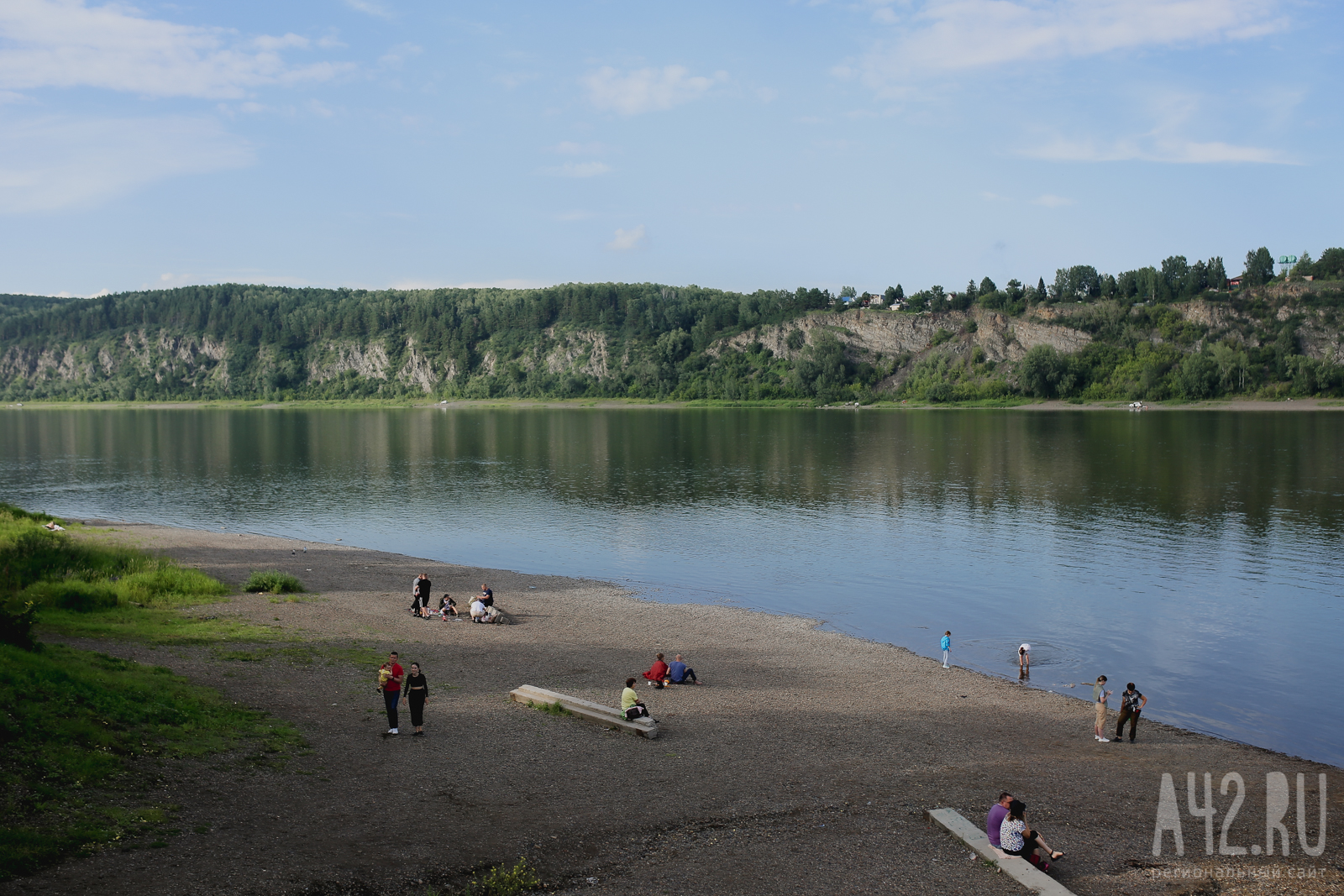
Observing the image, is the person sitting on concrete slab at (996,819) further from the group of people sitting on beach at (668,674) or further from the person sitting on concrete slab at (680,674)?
the person sitting on concrete slab at (680,674)

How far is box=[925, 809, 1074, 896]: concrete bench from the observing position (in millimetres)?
13961

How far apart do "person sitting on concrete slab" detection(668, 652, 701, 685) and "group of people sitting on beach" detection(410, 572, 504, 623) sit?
990cm

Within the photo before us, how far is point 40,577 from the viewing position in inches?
1228

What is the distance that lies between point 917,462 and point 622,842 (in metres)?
87.3

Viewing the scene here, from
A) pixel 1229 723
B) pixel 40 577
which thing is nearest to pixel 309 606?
pixel 40 577

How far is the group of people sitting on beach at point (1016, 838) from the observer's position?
1470 centimetres

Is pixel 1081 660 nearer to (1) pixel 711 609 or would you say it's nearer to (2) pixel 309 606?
(1) pixel 711 609

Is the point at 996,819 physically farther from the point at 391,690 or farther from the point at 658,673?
Answer: the point at 391,690

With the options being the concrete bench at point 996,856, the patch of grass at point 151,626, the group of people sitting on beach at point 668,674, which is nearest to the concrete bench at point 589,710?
the group of people sitting on beach at point 668,674

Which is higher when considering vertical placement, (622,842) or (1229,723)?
(622,842)

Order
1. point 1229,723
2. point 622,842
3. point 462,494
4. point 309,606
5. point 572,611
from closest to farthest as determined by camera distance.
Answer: point 622,842 → point 1229,723 → point 309,606 → point 572,611 → point 462,494

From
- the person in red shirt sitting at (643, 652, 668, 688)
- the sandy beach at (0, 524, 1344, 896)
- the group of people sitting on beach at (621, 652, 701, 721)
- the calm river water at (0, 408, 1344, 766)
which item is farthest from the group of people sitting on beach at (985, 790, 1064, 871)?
the person in red shirt sitting at (643, 652, 668, 688)

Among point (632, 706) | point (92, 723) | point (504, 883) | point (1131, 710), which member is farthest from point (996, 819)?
point (92, 723)

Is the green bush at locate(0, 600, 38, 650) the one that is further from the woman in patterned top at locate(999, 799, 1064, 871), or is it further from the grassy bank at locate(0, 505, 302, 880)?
the woman in patterned top at locate(999, 799, 1064, 871)
